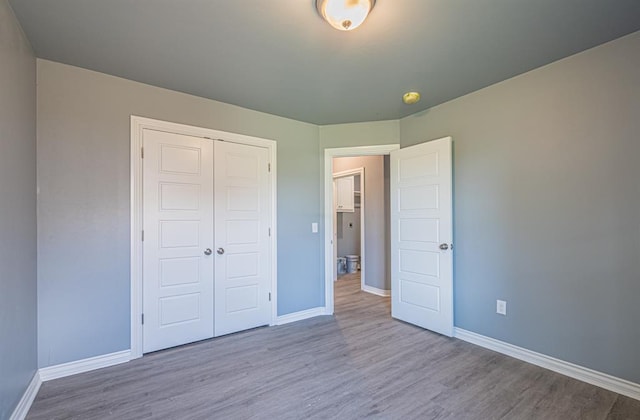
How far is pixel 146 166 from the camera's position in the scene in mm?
2637

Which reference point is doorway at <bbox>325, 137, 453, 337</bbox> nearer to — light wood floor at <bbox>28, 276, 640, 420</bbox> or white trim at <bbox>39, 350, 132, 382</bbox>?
light wood floor at <bbox>28, 276, 640, 420</bbox>

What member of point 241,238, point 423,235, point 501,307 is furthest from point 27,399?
point 501,307

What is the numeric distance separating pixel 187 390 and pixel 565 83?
11.5 feet

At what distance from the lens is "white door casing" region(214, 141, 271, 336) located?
303 centimetres

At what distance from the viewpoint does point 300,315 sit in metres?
3.56

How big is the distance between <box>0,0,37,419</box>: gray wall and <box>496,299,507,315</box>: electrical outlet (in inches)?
133

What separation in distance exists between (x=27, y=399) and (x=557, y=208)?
3846 mm

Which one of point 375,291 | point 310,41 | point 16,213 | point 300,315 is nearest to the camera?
point 16,213

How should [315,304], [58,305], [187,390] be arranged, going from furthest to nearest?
[315,304], [58,305], [187,390]

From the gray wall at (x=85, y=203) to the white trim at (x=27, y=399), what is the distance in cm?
14

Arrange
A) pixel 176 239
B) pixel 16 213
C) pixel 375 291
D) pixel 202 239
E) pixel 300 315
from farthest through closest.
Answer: pixel 375 291
pixel 300 315
pixel 202 239
pixel 176 239
pixel 16 213

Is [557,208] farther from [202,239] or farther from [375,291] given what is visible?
[202,239]

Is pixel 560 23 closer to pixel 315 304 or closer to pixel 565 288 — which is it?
pixel 565 288

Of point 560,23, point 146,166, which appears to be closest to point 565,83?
point 560,23
